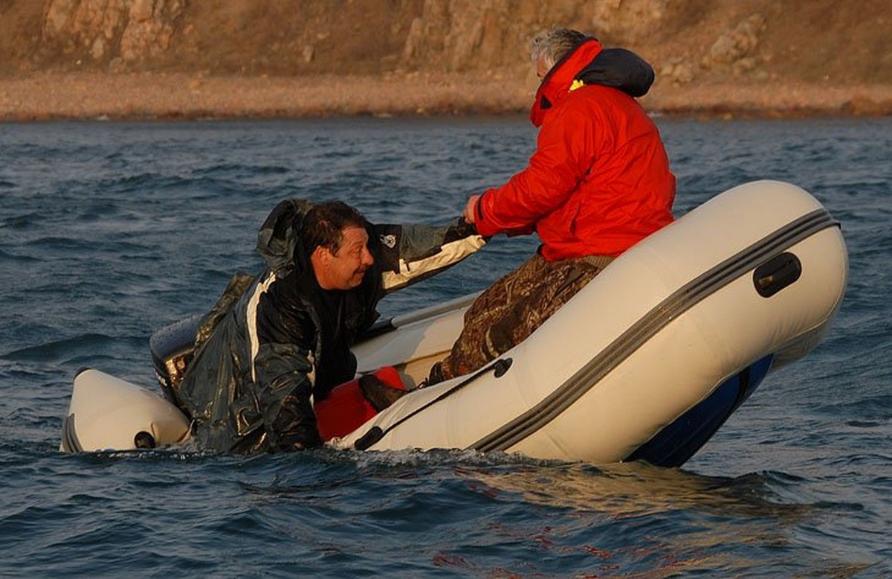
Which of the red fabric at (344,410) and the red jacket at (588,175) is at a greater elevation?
the red jacket at (588,175)

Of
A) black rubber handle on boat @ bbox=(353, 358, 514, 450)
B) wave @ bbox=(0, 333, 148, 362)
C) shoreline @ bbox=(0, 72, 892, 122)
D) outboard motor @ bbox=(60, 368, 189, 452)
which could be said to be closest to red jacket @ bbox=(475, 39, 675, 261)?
black rubber handle on boat @ bbox=(353, 358, 514, 450)

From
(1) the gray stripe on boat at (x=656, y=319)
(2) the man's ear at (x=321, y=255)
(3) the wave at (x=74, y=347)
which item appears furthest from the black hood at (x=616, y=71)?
(3) the wave at (x=74, y=347)

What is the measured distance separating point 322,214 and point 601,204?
99 centimetres

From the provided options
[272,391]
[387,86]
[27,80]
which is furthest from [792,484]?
[27,80]

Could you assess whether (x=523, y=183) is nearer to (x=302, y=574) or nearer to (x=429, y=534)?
(x=429, y=534)

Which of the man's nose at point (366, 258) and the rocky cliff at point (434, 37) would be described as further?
the rocky cliff at point (434, 37)

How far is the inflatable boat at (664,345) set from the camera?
561 cm

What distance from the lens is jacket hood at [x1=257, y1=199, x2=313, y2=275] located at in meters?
6.11

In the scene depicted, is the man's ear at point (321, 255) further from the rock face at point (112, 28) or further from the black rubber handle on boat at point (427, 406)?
the rock face at point (112, 28)

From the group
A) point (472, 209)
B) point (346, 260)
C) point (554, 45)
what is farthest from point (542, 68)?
point (346, 260)

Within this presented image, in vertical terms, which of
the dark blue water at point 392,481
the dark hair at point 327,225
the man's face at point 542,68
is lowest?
the dark blue water at point 392,481

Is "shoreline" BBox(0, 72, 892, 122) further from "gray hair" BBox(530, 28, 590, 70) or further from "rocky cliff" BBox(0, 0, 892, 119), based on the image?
"gray hair" BBox(530, 28, 590, 70)

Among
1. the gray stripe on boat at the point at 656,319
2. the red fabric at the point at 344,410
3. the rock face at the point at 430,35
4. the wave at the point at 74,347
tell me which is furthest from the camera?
the rock face at the point at 430,35

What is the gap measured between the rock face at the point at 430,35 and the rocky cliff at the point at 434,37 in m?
0.03
